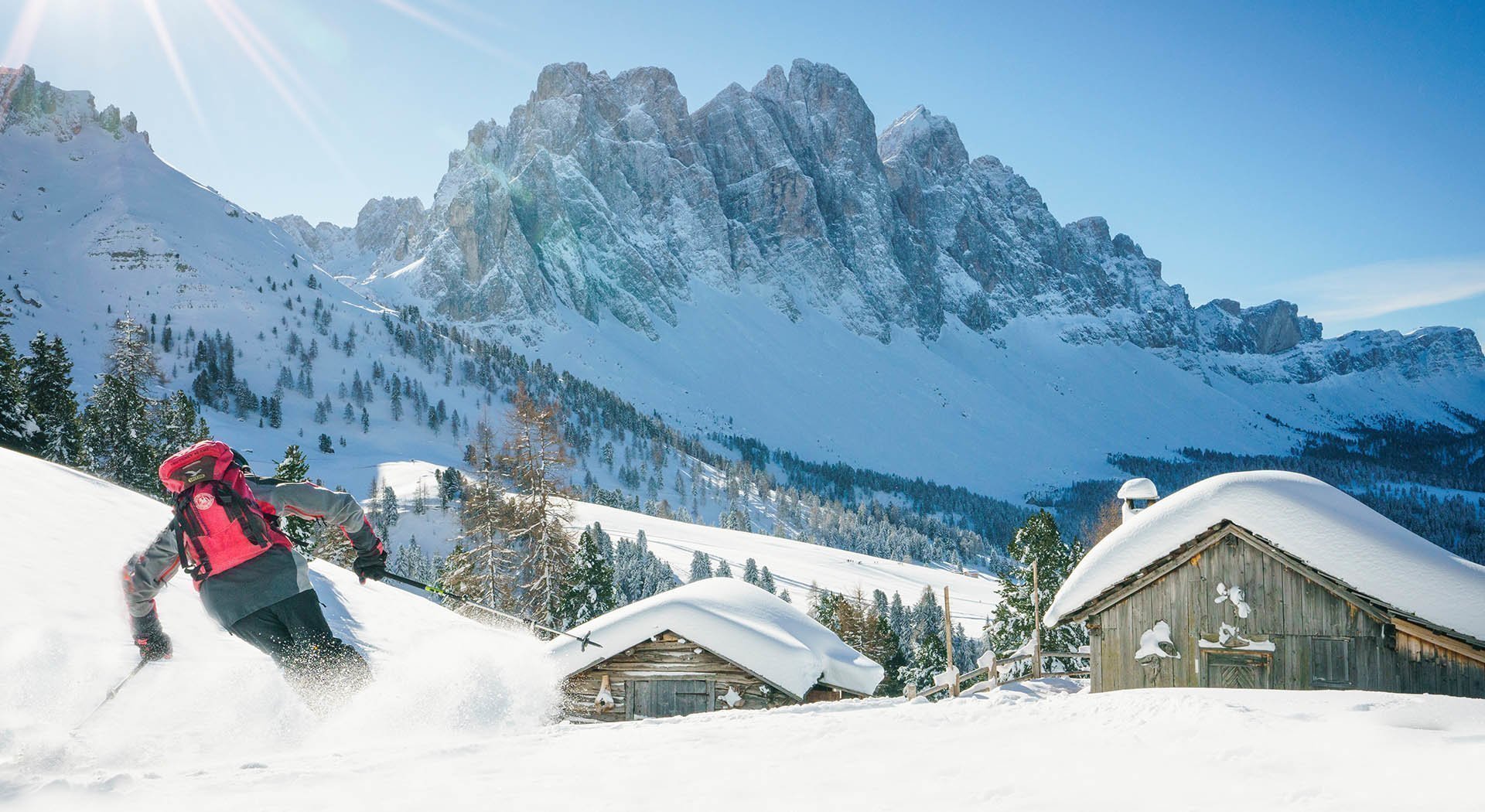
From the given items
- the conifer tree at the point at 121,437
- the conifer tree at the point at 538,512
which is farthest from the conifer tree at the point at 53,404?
the conifer tree at the point at 538,512

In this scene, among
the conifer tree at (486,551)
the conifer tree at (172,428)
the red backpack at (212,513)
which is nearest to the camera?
the red backpack at (212,513)

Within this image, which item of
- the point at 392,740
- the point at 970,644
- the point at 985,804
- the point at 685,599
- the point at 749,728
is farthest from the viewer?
the point at 970,644

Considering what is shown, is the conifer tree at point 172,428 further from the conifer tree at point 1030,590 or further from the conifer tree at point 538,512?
the conifer tree at point 1030,590

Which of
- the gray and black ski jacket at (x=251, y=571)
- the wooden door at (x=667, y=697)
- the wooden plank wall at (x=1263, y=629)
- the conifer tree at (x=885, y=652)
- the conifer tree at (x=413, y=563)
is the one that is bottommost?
the conifer tree at (x=885, y=652)

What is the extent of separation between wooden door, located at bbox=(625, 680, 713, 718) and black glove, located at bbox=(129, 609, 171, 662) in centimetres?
1401

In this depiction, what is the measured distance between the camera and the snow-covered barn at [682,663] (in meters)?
19.7

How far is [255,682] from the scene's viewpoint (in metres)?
8.34

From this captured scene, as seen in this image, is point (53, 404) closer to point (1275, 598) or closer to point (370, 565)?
point (370, 565)

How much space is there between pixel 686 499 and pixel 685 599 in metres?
152

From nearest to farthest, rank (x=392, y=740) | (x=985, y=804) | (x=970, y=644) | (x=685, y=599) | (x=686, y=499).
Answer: (x=985, y=804) < (x=392, y=740) < (x=685, y=599) < (x=970, y=644) < (x=686, y=499)

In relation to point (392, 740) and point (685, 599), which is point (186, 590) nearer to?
point (392, 740)

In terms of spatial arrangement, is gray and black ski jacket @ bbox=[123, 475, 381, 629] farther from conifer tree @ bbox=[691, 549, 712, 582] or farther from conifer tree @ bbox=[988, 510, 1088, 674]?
conifer tree @ bbox=[691, 549, 712, 582]

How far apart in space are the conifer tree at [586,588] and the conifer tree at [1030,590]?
17.6 m

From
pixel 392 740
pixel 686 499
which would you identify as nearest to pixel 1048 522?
pixel 392 740
